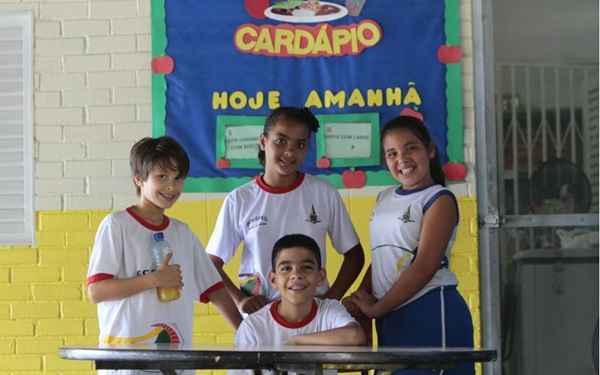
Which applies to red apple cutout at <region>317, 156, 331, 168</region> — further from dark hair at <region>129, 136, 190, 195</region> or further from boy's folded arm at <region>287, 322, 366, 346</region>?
boy's folded arm at <region>287, 322, 366, 346</region>

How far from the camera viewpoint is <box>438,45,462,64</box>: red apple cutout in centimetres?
493

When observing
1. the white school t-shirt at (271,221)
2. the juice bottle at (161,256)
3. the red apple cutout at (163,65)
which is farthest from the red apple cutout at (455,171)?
the juice bottle at (161,256)

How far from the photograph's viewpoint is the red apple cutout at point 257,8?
5.02 meters

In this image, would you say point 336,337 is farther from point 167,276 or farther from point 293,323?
point 167,276

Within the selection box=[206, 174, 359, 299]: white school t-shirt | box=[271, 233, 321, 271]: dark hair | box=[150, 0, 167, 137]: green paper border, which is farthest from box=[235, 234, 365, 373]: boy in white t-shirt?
box=[150, 0, 167, 137]: green paper border

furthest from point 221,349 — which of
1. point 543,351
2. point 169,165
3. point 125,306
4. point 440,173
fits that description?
point 543,351

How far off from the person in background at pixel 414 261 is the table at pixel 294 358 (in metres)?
0.69

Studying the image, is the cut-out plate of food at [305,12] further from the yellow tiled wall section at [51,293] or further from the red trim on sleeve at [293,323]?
the red trim on sleeve at [293,323]

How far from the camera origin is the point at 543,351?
499 cm

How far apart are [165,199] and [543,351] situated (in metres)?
2.29

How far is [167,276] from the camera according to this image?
3.31 metres

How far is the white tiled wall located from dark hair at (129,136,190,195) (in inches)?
61.3

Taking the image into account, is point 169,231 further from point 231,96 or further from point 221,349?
point 231,96

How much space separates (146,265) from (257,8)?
1.99 m
